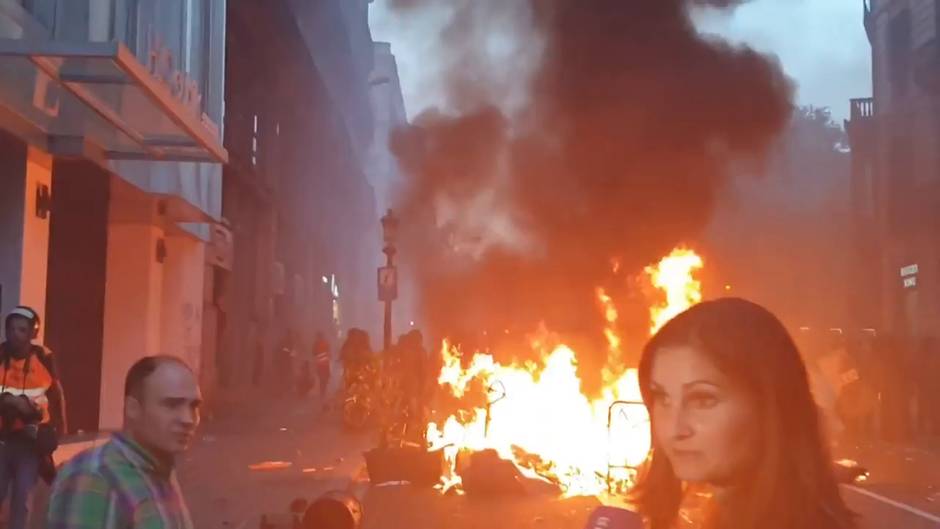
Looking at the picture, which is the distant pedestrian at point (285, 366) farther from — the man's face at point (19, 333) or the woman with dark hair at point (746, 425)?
the woman with dark hair at point (746, 425)

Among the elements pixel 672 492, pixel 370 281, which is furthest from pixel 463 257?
pixel 370 281

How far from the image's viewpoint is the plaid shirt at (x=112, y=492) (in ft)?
9.11

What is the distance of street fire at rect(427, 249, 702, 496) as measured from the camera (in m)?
12.1

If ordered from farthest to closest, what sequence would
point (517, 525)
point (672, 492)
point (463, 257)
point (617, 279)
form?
point (463, 257) → point (617, 279) → point (517, 525) → point (672, 492)

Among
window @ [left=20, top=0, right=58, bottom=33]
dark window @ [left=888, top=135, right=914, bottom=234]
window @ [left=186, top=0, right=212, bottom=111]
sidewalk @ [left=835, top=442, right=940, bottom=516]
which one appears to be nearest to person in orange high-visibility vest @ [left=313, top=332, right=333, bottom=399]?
window @ [left=186, top=0, right=212, bottom=111]

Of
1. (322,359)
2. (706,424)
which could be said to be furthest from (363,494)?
(322,359)

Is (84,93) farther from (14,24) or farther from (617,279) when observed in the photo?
(617,279)

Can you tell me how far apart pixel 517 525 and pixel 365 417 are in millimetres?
8306

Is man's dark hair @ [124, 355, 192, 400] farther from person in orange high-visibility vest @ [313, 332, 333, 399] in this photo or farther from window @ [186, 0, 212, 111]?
person in orange high-visibility vest @ [313, 332, 333, 399]

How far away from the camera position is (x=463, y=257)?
2389 centimetres

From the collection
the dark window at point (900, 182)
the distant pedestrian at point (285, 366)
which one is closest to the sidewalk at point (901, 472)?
the dark window at point (900, 182)

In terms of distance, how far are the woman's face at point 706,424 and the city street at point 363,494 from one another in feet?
21.3

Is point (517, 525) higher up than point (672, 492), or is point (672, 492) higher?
point (672, 492)

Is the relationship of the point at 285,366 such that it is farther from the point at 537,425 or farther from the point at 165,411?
the point at 165,411
